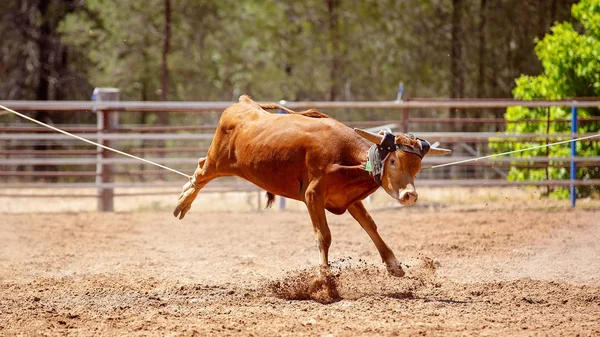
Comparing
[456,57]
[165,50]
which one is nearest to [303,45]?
[165,50]

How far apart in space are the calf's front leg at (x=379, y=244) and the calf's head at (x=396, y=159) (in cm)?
70

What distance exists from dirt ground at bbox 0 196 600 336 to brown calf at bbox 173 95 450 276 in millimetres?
516

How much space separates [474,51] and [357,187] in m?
18.7

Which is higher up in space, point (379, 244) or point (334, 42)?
point (334, 42)

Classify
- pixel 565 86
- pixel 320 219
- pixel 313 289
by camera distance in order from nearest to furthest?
1. pixel 313 289
2. pixel 320 219
3. pixel 565 86

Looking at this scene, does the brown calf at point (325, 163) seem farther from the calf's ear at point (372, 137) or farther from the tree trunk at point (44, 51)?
A: the tree trunk at point (44, 51)

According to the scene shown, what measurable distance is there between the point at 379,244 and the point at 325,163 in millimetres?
816

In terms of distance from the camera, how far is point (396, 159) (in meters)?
5.74

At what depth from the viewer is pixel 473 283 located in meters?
6.50

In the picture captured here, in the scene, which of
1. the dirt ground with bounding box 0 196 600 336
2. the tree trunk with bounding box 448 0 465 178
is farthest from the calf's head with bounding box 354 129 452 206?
the tree trunk with bounding box 448 0 465 178

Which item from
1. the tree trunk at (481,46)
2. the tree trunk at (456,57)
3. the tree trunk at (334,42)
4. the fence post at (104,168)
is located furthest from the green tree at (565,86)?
the tree trunk at (334,42)

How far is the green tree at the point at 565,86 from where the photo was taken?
513 inches

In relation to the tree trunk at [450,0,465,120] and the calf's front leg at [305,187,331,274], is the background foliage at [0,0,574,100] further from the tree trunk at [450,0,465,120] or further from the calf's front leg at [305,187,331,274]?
the calf's front leg at [305,187,331,274]

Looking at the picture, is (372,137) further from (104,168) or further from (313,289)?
(104,168)
